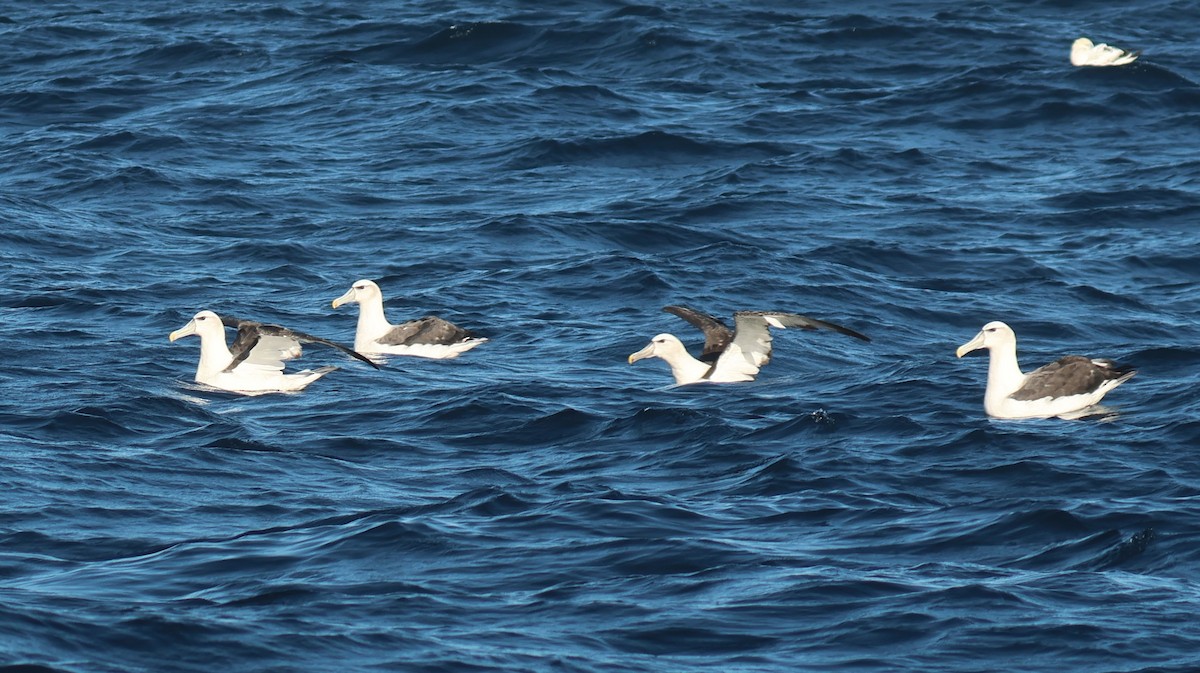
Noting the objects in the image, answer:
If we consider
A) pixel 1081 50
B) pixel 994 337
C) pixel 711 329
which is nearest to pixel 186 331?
pixel 711 329

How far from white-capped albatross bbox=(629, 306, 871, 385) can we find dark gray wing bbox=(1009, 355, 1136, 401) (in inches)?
96.4

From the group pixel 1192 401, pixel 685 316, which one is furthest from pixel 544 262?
pixel 1192 401

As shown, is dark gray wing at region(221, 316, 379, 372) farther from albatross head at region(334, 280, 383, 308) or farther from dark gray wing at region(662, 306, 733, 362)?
dark gray wing at region(662, 306, 733, 362)

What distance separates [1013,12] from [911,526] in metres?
25.2

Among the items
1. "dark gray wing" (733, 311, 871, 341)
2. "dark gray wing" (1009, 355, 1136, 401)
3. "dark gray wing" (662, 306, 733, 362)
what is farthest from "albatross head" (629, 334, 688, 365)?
"dark gray wing" (1009, 355, 1136, 401)

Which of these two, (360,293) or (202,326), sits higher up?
(202,326)

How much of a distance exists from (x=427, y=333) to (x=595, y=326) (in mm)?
1980

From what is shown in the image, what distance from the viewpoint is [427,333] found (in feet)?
62.4

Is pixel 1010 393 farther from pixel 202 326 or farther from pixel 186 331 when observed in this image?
pixel 186 331

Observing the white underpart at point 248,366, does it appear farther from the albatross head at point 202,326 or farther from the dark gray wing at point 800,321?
the dark gray wing at point 800,321

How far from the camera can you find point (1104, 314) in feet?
66.9

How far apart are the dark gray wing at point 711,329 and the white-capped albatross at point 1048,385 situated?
2.75 m

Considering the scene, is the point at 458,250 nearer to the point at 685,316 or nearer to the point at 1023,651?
the point at 685,316

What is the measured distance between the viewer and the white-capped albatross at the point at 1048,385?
52.6 ft
